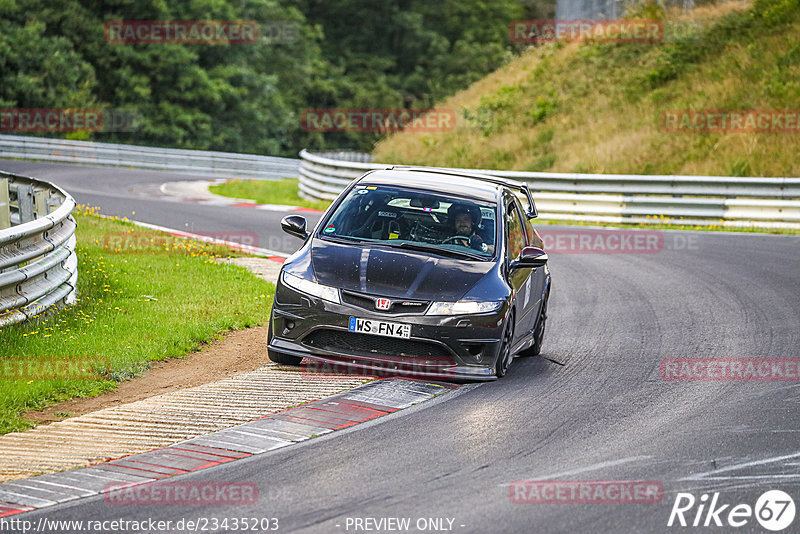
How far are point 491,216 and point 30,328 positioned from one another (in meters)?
4.37

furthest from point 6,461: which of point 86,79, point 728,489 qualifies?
point 86,79

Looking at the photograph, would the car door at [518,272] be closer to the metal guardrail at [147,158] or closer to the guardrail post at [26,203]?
the guardrail post at [26,203]

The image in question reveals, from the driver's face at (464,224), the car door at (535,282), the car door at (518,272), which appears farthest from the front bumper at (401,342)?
the car door at (535,282)

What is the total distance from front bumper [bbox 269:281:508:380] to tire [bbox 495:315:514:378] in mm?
112

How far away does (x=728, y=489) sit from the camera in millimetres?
6199

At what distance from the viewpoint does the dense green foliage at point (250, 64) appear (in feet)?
159

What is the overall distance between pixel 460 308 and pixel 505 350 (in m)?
0.66

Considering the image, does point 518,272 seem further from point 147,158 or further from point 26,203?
point 147,158

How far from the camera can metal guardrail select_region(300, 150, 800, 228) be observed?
22141 mm

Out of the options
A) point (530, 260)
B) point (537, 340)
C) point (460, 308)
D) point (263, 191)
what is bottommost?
point (263, 191)

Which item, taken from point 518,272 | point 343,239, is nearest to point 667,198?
point 518,272

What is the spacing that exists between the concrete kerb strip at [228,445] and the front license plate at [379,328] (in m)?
0.44

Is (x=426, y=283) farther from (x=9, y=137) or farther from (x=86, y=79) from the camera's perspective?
(x=86, y=79)

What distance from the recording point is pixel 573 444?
704 centimetres
